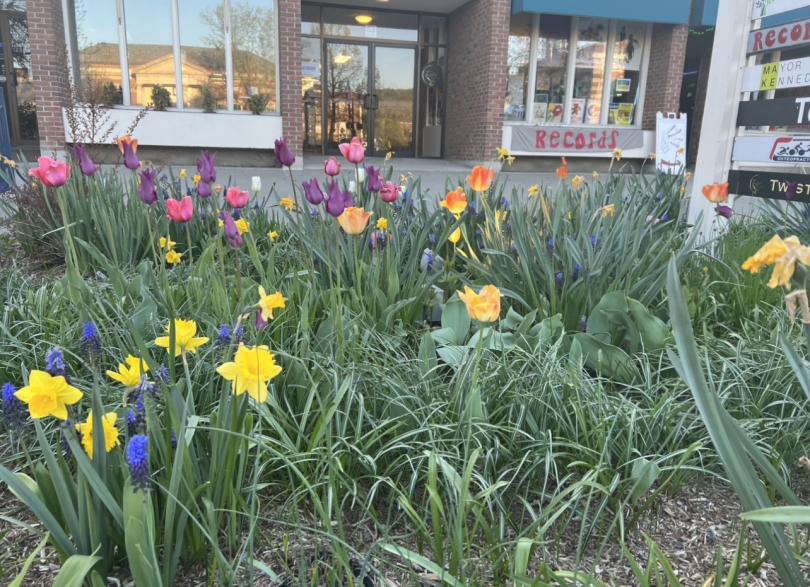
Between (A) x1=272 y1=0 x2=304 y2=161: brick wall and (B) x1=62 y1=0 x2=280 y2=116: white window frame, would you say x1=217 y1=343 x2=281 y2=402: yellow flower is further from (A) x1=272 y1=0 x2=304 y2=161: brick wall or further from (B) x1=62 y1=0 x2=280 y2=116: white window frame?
(B) x1=62 y1=0 x2=280 y2=116: white window frame

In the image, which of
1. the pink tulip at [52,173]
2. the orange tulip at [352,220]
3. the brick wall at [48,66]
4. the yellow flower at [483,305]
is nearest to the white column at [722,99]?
the orange tulip at [352,220]

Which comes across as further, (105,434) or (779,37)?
(779,37)

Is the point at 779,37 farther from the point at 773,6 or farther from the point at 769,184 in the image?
the point at 769,184

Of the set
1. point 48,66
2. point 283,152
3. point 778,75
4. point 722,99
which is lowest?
point 283,152

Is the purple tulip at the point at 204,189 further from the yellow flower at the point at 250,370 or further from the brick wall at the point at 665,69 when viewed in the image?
the brick wall at the point at 665,69

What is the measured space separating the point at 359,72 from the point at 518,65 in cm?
357

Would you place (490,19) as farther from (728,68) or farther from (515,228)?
(515,228)

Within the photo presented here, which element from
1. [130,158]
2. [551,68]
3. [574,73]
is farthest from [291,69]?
[130,158]

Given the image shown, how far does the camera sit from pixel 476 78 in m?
11.8

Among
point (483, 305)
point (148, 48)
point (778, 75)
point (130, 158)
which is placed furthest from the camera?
point (148, 48)

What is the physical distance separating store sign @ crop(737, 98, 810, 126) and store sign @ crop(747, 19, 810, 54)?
0.31 meters

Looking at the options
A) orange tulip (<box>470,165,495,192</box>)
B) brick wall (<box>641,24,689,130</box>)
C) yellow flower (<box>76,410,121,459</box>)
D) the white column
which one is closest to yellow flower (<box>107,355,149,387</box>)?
yellow flower (<box>76,410,121,459</box>)

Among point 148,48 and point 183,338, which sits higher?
point 148,48

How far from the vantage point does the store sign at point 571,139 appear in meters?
11.9
